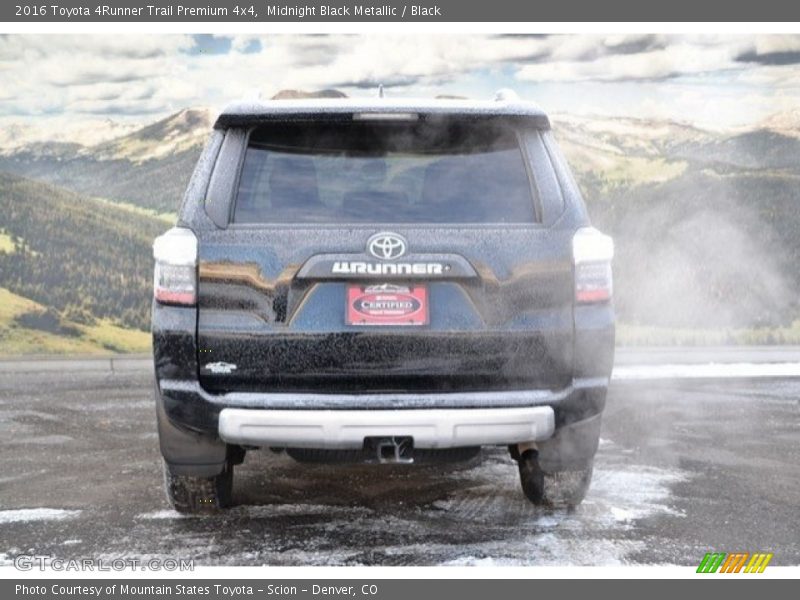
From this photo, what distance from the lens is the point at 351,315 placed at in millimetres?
4691

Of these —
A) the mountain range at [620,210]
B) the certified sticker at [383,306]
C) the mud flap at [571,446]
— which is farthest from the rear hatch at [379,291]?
the mountain range at [620,210]

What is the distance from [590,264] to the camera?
16.0 ft

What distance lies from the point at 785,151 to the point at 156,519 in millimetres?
10814

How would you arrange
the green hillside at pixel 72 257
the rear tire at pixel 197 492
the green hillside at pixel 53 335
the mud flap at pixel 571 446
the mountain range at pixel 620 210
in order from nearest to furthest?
the mud flap at pixel 571 446
the rear tire at pixel 197 492
the green hillside at pixel 53 335
the green hillside at pixel 72 257
the mountain range at pixel 620 210

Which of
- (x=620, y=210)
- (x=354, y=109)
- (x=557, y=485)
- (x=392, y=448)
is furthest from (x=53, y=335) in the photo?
(x=392, y=448)

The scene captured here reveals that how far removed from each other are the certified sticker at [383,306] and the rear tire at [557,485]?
3.53ft

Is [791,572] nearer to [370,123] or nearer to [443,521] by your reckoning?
[443,521]

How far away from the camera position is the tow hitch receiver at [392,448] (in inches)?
185

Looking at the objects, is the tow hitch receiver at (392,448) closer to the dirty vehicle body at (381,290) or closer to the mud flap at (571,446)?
the dirty vehicle body at (381,290)

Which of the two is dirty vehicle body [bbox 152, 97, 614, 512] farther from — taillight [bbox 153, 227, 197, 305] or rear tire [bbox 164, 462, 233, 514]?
rear tire [bbox 164, 462, 233, 514]

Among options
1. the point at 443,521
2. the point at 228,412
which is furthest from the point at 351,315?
the point at 443,521

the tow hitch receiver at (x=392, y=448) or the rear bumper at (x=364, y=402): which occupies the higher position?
the rear bumper at (x=364, y=402)

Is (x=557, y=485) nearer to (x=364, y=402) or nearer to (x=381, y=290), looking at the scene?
(x=364, y=402)

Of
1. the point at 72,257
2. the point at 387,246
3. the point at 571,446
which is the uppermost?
the point at 387,246
